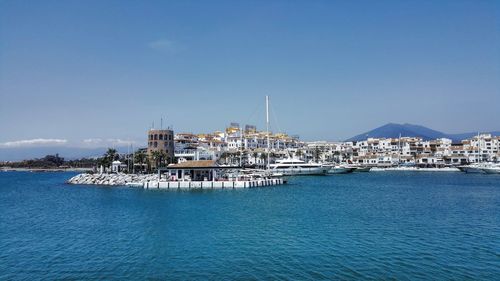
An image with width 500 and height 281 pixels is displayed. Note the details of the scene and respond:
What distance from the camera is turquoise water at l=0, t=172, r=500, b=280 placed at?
62.1 ft

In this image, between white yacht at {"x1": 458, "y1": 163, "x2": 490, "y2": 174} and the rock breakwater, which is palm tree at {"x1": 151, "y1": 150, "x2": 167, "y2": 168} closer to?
the rock breakwater

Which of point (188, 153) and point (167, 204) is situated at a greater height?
point (188, 153)

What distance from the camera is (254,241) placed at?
973 inches

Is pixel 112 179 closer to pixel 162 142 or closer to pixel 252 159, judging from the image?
pixel 162 142

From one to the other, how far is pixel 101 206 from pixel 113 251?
22.4m

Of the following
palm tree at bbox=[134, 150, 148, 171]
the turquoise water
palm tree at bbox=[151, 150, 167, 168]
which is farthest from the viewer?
palm tree at bbox=[134, 150, 148, 171]

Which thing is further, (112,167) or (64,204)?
(112,167)

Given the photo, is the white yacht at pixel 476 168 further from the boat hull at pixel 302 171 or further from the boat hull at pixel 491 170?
the boat hull at pixel 302 171

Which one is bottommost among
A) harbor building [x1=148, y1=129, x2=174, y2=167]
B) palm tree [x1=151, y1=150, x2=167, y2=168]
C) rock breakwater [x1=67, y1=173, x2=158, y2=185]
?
rock breakwater [x1=67, y1=173, x2=158, y2=185]

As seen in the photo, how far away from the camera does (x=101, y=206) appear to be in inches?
1721

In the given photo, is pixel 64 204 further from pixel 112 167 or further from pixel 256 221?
pixel 112 167

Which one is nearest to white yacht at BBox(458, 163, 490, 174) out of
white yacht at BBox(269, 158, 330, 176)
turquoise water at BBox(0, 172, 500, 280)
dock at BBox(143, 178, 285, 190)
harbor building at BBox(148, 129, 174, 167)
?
white yacht at BBox(269, 158, 330, 176)

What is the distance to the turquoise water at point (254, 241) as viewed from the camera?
62.1ft

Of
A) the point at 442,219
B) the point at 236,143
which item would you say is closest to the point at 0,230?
the point at 442,219
